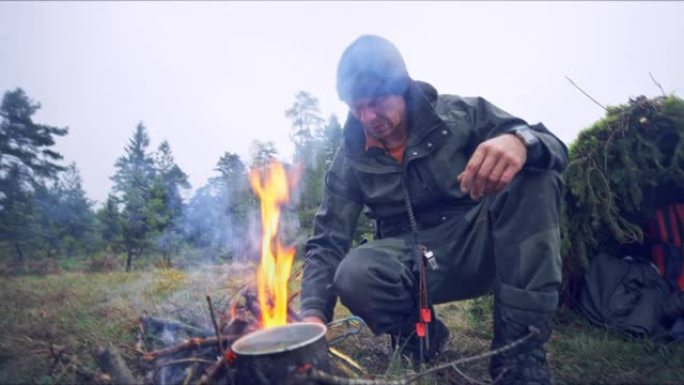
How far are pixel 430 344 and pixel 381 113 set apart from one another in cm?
173

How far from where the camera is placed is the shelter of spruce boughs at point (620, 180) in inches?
148

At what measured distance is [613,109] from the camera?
158 inches

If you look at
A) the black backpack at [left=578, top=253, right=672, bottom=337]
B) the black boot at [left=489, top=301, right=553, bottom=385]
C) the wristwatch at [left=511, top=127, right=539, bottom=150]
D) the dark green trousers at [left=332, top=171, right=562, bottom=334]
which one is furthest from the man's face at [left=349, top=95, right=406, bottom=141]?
the black backpack at [left=578, top=253, right=672, bottom=337]

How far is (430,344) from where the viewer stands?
3.10m

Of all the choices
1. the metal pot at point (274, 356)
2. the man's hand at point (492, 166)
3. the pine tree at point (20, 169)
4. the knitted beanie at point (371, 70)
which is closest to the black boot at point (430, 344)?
the metal pot at point (274, 356)

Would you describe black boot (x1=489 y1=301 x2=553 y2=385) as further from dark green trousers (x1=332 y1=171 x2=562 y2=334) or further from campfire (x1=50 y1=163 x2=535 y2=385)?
campfire (x1=50 y1=163 x2=535 y2=385)

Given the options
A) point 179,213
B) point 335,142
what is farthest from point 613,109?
point 335,142

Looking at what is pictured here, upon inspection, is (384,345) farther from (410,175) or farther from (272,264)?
(410,175)

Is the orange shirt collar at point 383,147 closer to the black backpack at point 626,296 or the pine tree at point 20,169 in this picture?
the black backpack at point 626,296

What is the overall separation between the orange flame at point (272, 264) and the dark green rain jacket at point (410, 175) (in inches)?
12.6

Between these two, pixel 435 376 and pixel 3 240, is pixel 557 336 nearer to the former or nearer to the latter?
pixel 435 376

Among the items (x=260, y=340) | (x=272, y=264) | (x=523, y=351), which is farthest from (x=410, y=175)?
(x=260, y=340)

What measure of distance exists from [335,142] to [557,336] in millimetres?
23284

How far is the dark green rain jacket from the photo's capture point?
3016 millimetres
